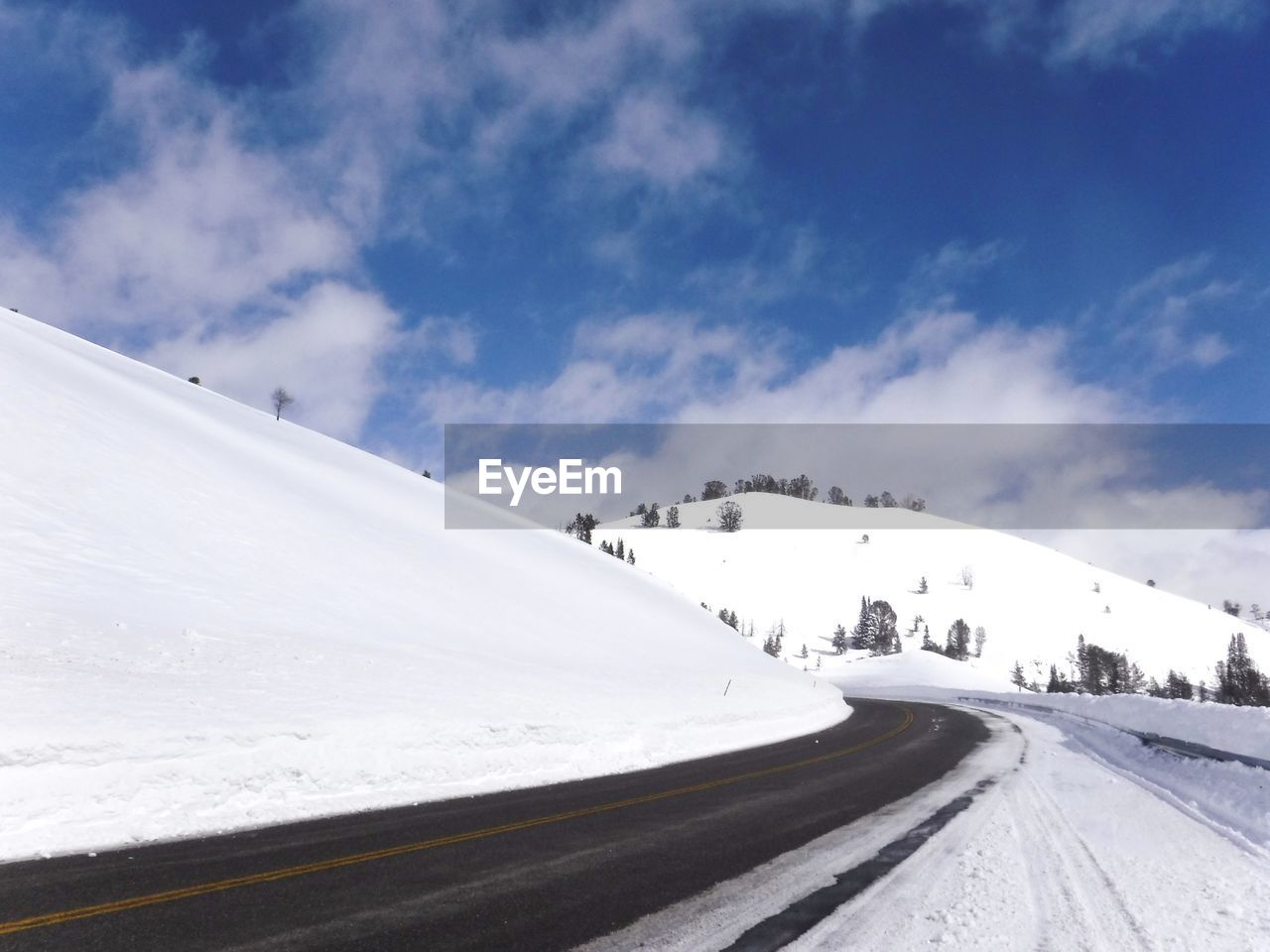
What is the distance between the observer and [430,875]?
25.8 feet

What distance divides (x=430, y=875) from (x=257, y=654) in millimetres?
10298

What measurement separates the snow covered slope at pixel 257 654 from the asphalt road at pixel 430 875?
1.77 meters

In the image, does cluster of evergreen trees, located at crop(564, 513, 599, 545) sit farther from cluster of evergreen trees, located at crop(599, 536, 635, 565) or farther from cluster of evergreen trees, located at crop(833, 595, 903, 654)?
cluster of evergreen trees, located at crop(833, 595, 903, 654)

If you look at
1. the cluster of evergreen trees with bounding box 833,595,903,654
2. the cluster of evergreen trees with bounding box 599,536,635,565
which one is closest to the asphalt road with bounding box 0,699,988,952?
the cluster of evergreen trees with bounding box 599,536,635,565

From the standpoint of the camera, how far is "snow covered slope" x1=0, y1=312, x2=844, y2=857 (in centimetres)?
1090

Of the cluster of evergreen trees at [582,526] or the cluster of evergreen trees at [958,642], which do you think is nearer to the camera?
the cluster of evergreen trees at [582,526]

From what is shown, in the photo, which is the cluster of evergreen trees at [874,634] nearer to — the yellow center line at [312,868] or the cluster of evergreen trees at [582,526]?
the cluster of evergreen trees at [582,526]

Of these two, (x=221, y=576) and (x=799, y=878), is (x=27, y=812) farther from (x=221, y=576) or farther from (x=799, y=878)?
(x=221, y=576)

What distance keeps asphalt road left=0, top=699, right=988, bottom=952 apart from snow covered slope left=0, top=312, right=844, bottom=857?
→ 1.77 metres

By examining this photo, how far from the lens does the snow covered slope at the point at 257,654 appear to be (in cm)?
1090

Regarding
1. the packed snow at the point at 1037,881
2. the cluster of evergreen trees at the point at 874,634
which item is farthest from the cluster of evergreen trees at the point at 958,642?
the packed snow at the point at 1037,881

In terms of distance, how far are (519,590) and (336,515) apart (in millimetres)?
9071

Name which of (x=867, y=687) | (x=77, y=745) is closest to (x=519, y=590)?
(x=77, y=745)

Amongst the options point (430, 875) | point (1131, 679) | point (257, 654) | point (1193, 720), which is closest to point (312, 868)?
point (430, 875)
